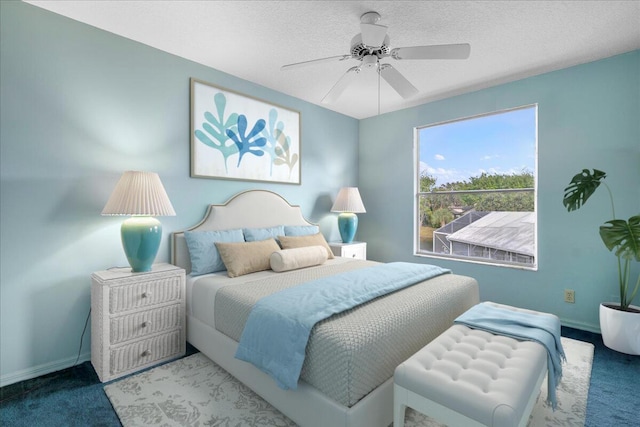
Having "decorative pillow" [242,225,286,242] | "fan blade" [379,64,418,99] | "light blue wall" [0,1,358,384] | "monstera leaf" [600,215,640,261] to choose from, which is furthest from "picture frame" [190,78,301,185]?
"monstera leaf" [600,215,640,261]

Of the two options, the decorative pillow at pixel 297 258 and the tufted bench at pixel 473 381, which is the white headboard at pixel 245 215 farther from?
the tufted bench at pixel 473 381

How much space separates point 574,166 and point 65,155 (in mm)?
4450

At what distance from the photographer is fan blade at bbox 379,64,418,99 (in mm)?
2260

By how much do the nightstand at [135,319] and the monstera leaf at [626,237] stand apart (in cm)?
341

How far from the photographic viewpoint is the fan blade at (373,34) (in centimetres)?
181

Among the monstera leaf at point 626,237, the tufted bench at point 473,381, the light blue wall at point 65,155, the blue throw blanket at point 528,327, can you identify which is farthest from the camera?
the monstera leaf at point 626,237

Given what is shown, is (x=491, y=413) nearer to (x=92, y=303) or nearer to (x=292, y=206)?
(x=92, y=303)

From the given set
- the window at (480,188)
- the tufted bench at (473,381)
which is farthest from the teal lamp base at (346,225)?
the tufted bench at (473,381)

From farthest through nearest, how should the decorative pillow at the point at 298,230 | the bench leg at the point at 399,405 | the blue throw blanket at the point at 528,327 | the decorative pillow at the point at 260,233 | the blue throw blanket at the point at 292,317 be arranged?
the decorative pillow at the point at 298,230 < the decorative pillow at the point at 260,233 < the blue throw blanket at the point at 528,327 < the blue throw blanket at the point at 292,317 < the bench leg at the point at 399,405

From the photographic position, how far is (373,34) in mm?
1871

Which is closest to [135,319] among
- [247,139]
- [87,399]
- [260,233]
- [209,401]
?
[87,399]

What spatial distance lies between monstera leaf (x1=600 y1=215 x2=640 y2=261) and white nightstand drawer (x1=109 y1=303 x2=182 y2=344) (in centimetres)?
346

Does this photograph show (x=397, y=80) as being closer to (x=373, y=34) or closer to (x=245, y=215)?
(x=373, y=34)

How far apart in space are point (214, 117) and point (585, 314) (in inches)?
162
